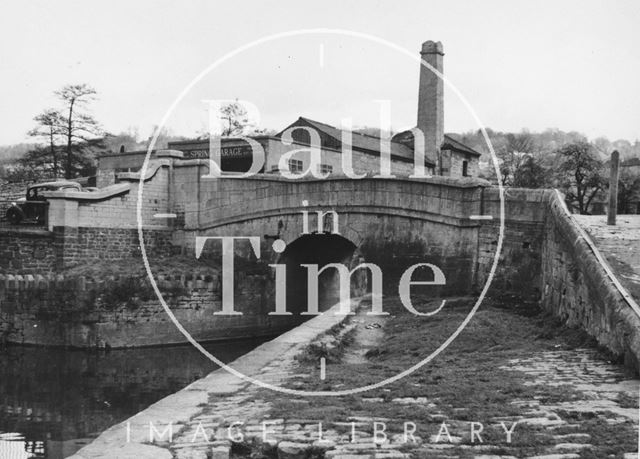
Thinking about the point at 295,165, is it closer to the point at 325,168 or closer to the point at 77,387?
the point at 325,168

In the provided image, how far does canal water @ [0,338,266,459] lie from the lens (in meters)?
9.92

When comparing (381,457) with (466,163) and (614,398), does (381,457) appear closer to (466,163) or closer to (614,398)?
(614,398)

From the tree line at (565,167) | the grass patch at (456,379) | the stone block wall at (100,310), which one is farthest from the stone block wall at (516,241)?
the stone block wall at (100,310)

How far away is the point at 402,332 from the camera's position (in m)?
10.0

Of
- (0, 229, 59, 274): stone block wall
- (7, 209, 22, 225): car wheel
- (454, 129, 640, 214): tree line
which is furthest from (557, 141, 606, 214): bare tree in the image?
(7, 209, 22, 225): car wheel

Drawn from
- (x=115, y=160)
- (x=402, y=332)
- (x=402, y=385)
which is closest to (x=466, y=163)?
(x=115, y=160)

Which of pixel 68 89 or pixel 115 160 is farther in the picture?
pixel 68 89

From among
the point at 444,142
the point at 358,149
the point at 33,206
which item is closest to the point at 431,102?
the point at 444,142

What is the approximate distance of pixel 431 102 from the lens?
3178 cm

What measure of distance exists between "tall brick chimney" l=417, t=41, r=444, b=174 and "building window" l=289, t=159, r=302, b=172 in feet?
27.4

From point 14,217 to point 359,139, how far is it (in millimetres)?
14652

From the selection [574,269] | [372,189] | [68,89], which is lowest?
[574,269]

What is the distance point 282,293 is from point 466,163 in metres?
19.2

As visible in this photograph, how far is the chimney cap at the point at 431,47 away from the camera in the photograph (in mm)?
31875
